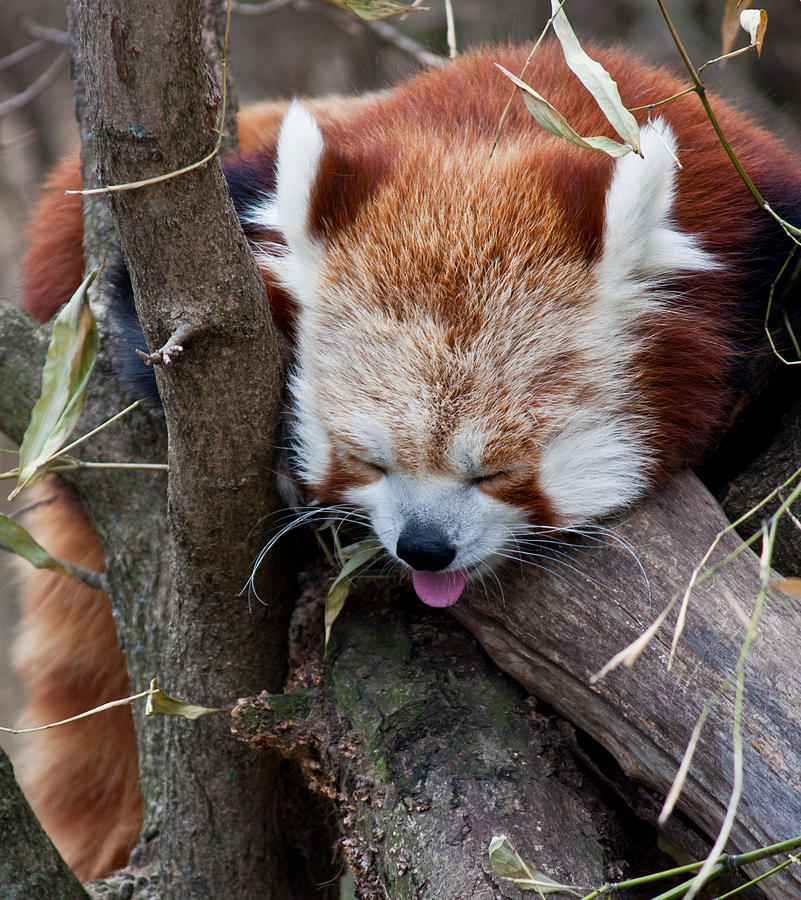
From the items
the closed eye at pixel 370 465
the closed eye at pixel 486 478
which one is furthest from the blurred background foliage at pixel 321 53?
the closed eye at pixel 486 478

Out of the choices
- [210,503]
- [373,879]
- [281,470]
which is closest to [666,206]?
[281,470]

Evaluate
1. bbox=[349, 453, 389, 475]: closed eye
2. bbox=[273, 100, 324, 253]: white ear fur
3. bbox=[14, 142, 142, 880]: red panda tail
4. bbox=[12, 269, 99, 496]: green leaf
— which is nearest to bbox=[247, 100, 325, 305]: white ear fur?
bbox=[273, 100, 324, 253]: white ear fur

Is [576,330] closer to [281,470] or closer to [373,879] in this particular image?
[281,470]

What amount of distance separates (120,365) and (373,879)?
126 cm

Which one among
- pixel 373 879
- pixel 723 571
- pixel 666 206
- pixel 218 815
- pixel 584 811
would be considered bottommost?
pixel 218 815

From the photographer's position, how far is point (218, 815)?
2125 mm

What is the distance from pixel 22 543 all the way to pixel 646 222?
4.54 ft

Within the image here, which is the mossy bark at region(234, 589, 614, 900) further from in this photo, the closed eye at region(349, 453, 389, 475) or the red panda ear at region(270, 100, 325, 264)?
the red panda ear at region(270, 100, 325, 264)

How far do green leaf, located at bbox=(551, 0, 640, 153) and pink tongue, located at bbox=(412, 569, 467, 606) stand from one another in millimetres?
929

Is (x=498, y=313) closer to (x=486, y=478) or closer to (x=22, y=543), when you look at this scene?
(x=486, y=478)

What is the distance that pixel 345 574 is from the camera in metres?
2.02

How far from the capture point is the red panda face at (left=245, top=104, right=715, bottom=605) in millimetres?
1812

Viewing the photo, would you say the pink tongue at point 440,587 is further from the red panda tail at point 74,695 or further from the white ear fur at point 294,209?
the red panda tail at point 74,695

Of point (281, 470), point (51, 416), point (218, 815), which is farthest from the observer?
point (218, 815)
